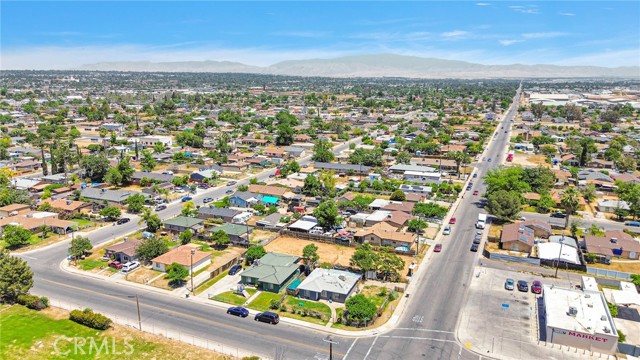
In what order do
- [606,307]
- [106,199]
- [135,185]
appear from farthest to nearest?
1. [135,185]
2. [106,199]
3. [606,307]

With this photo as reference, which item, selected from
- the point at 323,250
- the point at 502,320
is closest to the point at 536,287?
the point at 502,320

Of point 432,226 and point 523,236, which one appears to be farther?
point 432,226

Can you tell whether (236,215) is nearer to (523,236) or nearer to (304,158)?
(523,236)

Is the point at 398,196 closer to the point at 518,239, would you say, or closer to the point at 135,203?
the point at 518,239

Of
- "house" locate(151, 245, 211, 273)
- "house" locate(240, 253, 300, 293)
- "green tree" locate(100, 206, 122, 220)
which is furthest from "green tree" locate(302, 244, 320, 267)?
"green tree" locate(100, 206, 122, 220)

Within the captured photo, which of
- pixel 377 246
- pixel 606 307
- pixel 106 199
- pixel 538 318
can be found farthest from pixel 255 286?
pixel 106 199

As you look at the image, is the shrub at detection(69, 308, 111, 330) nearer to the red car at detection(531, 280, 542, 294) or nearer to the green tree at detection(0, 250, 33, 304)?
the green tree at detection(0, 250, 33, 304)
